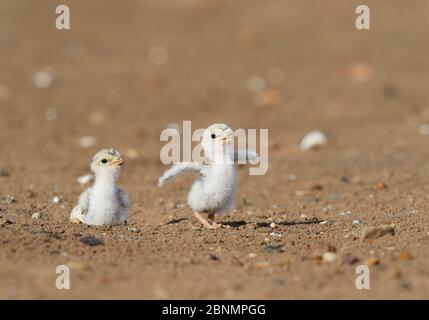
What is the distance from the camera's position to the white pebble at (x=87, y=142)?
11586mm

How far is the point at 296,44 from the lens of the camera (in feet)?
57.2

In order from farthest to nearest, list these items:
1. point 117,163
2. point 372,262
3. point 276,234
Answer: point 117,163
point 276,234
point 372,262

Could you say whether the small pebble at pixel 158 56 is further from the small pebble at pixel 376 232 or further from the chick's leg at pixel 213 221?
the small pebble at pixel 376 232

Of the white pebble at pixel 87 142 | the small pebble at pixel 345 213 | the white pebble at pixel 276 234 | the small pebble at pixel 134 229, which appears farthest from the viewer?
the white pebble at pixel 87 142

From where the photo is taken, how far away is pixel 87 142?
1166 centimetres

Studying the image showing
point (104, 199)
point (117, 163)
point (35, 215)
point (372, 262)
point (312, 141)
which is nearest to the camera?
point (372, 262)

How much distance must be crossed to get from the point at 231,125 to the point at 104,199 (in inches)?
247

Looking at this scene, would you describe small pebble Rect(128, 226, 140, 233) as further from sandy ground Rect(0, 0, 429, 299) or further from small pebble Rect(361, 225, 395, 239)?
small pebble Rect(361, 225, 395, 239)

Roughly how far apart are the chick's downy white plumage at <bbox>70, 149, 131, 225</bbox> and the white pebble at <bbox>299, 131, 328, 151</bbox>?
15.8 ft

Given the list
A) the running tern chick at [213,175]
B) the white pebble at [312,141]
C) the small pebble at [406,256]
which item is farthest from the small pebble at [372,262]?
the white pebble at [312,141]

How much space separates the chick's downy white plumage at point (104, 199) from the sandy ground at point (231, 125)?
14 centimetres

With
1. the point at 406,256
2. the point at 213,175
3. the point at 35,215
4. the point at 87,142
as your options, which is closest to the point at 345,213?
the point at 213,175

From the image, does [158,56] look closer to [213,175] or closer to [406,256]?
[213,175]

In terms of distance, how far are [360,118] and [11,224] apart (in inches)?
312
